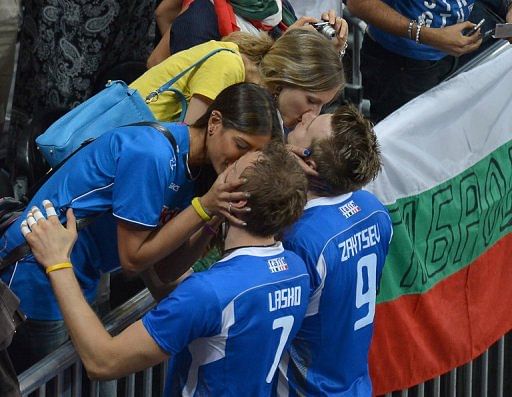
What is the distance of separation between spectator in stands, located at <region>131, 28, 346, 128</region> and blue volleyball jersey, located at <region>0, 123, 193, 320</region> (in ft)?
1.50

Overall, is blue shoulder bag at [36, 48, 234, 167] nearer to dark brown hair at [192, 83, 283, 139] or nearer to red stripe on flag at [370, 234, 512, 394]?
dark brown hair at [192, 83, 283, 139]

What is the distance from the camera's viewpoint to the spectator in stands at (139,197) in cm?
359

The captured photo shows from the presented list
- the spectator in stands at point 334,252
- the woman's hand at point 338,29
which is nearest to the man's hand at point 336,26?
the woman's hand at point 338,29

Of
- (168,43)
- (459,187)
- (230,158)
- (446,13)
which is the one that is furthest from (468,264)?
(230,158)

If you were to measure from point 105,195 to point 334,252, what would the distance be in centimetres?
78

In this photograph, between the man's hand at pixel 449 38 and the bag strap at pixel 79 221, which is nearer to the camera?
the bag strap at pixel 79 221

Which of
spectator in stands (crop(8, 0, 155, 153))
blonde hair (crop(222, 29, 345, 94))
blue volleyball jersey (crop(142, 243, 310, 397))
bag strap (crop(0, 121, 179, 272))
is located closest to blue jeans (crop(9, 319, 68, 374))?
bag strap (crop(0, 121, 179, 272))

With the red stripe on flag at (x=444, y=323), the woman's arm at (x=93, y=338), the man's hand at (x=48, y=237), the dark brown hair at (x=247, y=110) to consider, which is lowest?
the red stripe on flag at (x=444, y=323)

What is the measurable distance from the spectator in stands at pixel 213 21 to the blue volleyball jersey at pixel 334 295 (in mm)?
1143

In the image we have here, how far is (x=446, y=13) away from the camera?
5.91m

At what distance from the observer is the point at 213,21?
16.0 feet

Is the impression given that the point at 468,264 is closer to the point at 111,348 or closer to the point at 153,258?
the point at 153,258

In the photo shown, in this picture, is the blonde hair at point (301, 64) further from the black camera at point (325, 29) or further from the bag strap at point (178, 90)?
the black camera at point (325, 29)

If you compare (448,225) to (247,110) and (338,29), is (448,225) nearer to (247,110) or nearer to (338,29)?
(338,29)
